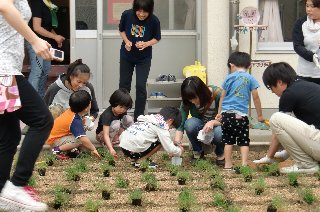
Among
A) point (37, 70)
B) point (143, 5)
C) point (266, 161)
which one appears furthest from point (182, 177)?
point (37, 70)

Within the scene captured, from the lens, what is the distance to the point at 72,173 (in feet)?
19.6

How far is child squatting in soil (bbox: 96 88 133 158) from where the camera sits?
6977 millimetres

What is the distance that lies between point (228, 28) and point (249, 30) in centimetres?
31

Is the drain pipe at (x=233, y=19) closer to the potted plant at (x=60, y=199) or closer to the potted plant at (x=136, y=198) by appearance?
the potted plant at (x=136, y=198)

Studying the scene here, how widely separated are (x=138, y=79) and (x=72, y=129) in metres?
1.44

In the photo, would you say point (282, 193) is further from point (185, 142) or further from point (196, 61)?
point (196, 61)

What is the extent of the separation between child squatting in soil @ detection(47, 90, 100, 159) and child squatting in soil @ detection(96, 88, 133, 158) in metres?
0.19

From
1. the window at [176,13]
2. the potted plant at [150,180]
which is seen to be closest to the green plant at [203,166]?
the potted plant at [150,180]

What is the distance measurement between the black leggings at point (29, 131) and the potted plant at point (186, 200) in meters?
1.04

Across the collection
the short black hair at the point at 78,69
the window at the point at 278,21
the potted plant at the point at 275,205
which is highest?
the window at the point at 278,21

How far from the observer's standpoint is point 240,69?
21.8 ft

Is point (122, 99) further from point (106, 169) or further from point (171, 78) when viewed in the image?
point (171, 78)

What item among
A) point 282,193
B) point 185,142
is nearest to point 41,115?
point 282,193

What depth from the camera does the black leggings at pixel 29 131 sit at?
14.5ft
